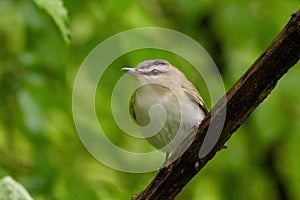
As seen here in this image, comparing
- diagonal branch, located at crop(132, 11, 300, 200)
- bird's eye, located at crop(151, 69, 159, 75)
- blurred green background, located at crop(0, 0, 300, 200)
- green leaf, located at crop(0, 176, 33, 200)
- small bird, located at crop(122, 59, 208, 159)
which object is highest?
diagonal branch, located at crop(132, 11, 300, 200)

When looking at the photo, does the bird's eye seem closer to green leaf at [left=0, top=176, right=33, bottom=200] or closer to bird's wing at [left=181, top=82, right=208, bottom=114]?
bird's wing at [left=181, top=82, right=208, bottom=114]

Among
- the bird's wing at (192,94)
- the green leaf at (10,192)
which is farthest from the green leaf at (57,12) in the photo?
the green leaf at (10,192)

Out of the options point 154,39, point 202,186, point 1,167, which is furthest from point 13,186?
point 202,186

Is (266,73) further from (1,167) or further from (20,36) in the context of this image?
(20,36)

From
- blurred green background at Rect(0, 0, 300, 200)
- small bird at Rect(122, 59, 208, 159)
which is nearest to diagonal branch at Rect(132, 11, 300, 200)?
small bird at Rect(122, 59, 208, 159)

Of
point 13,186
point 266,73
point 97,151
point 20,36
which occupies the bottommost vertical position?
point 97,151

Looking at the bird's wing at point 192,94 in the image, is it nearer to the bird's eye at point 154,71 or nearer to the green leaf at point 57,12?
the bird's eye at point 154,71
